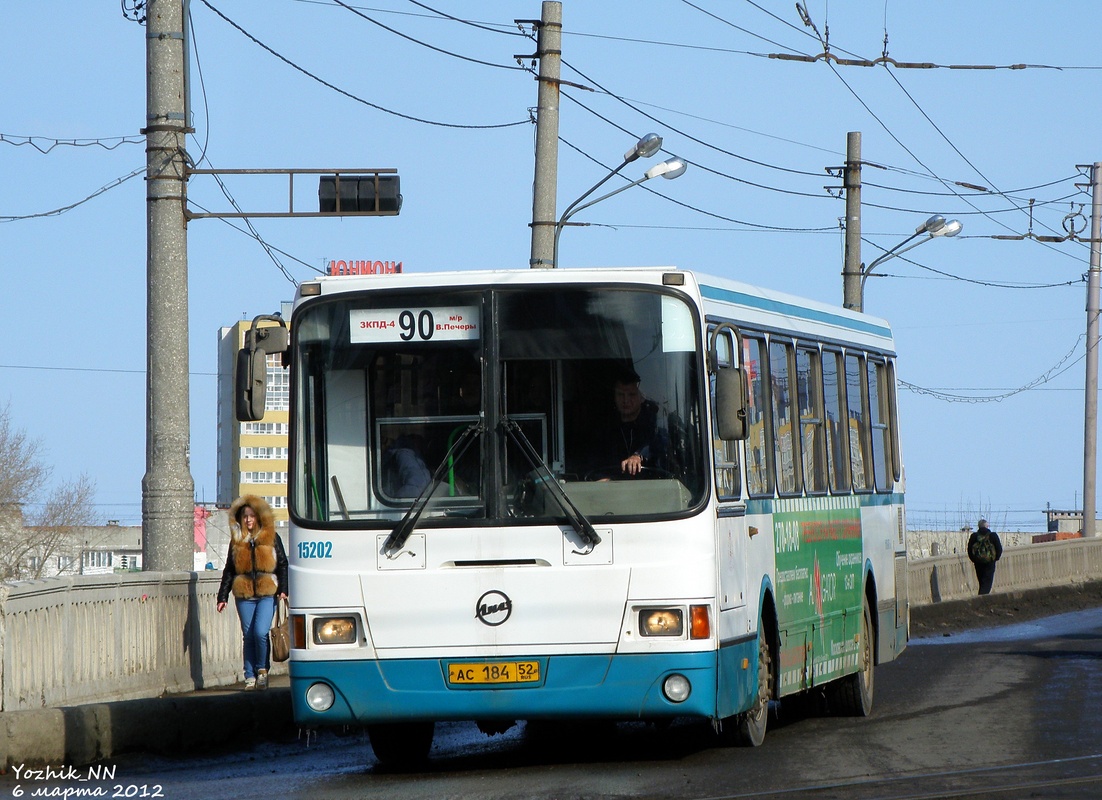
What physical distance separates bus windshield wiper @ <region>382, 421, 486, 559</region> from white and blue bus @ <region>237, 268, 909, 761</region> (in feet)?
0.04

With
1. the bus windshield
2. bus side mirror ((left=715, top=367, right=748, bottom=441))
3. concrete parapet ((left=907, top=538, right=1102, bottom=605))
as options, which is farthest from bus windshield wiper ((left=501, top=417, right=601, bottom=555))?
concrete parapet ((left=907, top=538, right=1102, bottom=605))

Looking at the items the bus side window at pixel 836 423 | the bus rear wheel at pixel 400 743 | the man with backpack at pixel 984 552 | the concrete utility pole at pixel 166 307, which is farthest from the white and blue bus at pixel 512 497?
the man with backpack at pixel 984 552

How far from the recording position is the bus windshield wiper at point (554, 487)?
10422mm

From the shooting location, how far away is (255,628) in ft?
51.0

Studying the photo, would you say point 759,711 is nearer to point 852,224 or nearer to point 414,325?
point 414,325

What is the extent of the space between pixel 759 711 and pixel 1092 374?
120 ft

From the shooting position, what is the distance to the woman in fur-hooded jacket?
1551 centimetres

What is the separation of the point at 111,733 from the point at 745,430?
4689 millimetres

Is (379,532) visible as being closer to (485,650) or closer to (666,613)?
(485,650)

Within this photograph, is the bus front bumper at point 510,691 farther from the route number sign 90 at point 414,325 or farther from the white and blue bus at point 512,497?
the route number sign 90 at point 414,325

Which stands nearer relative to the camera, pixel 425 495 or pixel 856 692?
pixel 425 495

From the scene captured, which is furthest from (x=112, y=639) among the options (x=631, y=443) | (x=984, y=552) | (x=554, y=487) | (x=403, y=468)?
(x=984, y=552)

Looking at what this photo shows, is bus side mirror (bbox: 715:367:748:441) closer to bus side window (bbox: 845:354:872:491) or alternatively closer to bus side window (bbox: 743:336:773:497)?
bus side window (bbox: 743:336:773:497)

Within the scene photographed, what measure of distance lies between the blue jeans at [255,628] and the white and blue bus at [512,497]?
15.7ft
